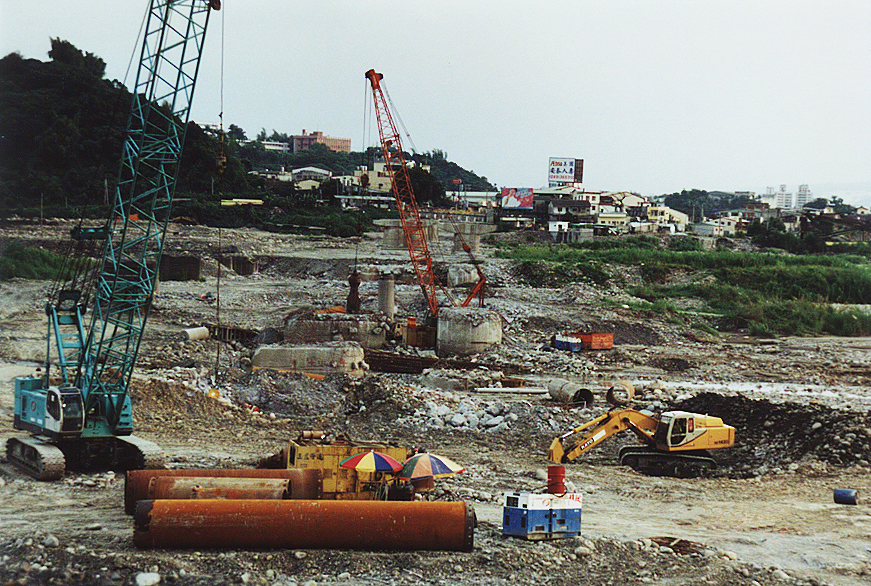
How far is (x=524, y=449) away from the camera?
57.4 feet

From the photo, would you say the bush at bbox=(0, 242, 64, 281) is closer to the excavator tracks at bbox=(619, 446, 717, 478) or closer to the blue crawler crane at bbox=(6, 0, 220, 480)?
the blue crawler crane at bbox=(6, 0, 220, 480)

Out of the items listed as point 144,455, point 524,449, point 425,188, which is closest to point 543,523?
point 524,449

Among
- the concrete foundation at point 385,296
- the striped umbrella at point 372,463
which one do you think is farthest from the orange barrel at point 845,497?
the concrete foundation at point 385,296

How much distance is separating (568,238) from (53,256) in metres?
50.5

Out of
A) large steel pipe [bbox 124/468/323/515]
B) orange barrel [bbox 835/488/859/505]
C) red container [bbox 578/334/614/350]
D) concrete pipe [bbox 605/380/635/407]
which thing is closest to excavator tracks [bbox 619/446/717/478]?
orange barrel [bbox 835/488/859/505]

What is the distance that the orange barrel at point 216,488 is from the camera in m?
11.0

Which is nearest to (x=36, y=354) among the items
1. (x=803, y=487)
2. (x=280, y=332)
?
(x=280, y=332)

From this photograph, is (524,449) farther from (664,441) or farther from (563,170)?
(563,170)

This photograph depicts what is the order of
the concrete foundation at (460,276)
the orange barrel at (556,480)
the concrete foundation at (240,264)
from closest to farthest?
→ the orange barrel at (556,480) < the concrete foundation at (460,276) < the concrete foundation at (240,264)

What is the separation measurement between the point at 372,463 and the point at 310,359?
12254 mm

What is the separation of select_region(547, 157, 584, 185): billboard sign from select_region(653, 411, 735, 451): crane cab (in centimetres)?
11716

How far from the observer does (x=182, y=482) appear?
11289mm

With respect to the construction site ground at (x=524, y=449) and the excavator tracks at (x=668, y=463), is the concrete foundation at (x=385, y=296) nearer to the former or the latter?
the construction site ground at (x=524, y=449)

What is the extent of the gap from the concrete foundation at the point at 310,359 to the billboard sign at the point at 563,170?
11009 centimetres
